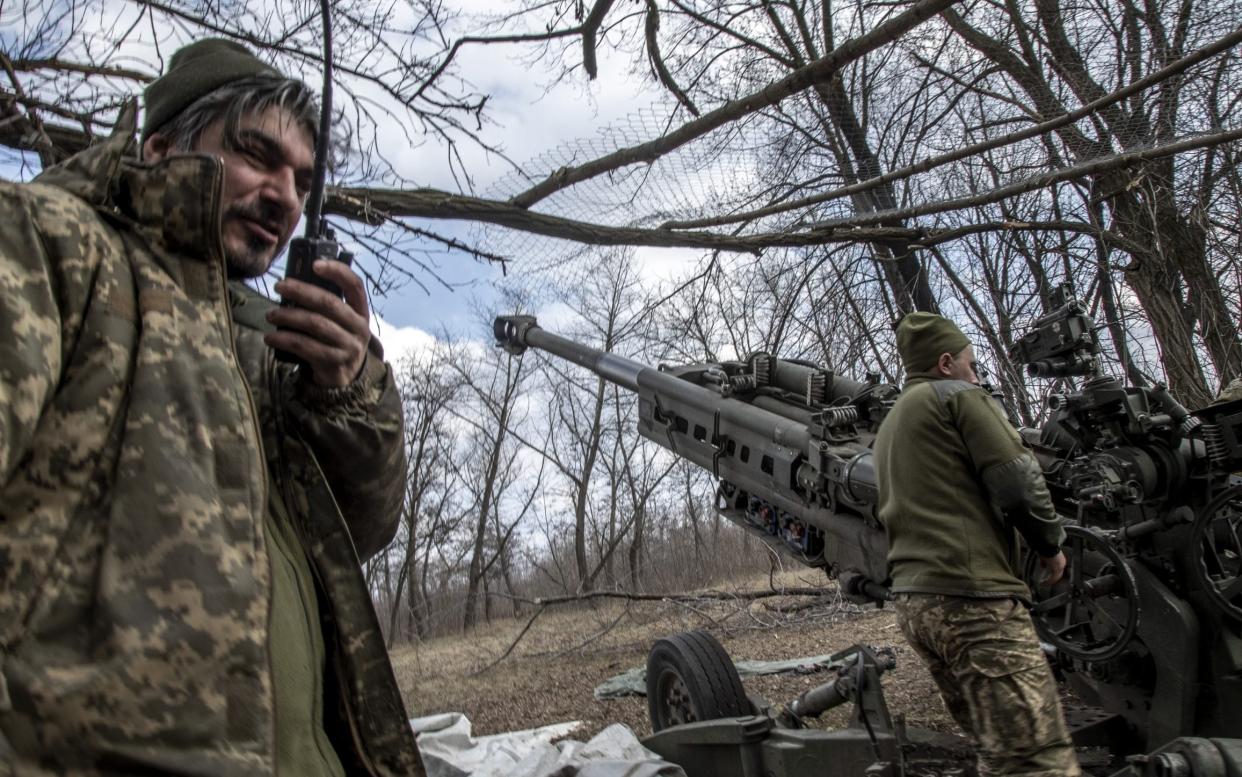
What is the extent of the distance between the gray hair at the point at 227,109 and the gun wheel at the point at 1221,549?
139 inches

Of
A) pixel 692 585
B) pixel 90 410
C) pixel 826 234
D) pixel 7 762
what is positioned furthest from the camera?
pixel 692 585

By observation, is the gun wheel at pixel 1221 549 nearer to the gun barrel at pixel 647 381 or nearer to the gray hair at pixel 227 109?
the gun barrel at pixel 647 381

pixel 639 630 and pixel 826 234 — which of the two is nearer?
pixel 826 234

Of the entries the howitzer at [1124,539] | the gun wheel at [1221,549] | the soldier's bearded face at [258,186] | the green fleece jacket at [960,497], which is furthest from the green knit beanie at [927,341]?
the soldier's bearded face at [258,186]

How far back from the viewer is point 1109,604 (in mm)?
3668

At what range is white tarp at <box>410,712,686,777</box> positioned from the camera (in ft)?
13.6

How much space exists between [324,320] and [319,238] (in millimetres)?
115

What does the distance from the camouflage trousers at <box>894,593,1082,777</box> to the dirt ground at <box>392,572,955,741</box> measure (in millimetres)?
2525

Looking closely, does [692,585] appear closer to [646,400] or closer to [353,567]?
[646,400]

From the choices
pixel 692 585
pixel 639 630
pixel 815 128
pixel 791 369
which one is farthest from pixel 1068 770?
pixel 692 585

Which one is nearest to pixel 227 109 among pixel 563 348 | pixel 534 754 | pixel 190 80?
pixel 190 80

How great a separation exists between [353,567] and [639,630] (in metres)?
10.1

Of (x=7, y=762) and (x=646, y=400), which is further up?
(x=646, y=400)

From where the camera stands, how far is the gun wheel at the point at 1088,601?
3.49 metres
